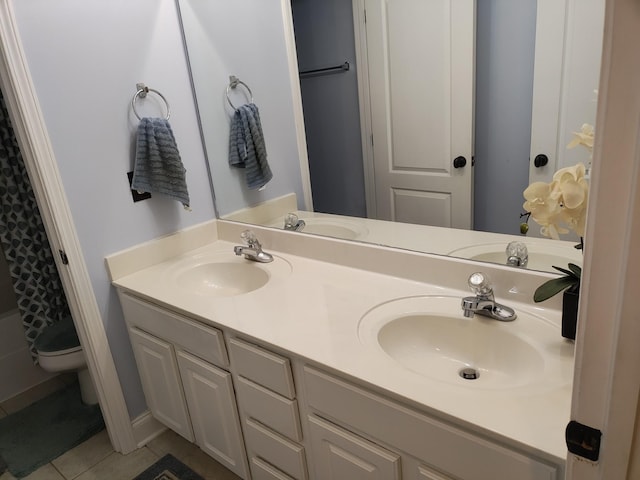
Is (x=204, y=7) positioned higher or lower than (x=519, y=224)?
higher

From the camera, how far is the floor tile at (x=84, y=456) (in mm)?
1849

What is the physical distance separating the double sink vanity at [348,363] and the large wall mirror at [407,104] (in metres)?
0.12

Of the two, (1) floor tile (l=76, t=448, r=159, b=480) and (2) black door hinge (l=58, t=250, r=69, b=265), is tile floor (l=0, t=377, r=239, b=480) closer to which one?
(1) floor tile (l=76, t=448, r=159, b=480)

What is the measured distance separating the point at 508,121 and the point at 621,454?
923mm

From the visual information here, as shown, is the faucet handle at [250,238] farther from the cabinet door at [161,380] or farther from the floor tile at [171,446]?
the floor tile at [171,446]

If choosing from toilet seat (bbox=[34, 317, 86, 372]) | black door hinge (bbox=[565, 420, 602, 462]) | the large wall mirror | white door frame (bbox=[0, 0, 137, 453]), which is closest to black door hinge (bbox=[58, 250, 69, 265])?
white door frame (bbox=[0, 0, 137, 453])

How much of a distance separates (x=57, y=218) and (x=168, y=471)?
3.54ft

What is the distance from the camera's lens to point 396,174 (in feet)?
4.81

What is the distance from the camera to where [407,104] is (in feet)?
4.50

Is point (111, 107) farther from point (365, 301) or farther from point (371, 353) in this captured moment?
point (371, 353)

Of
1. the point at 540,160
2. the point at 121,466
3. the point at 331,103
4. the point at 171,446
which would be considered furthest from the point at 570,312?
the point at 121,466

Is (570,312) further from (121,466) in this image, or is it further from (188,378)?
(121,466)

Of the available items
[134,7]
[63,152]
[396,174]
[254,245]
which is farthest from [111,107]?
[396,174]

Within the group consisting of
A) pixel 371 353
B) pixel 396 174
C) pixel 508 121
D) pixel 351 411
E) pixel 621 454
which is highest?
pixel 508 121
